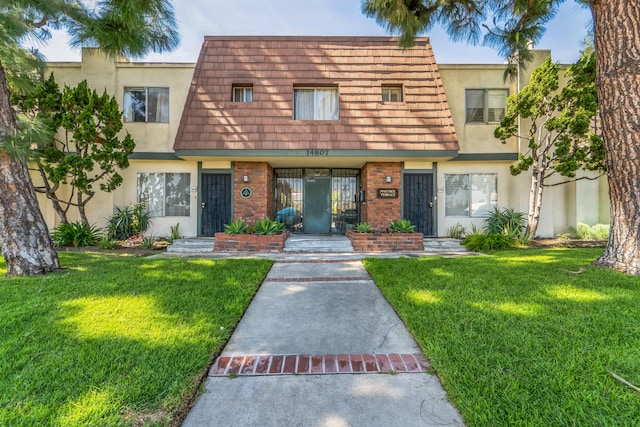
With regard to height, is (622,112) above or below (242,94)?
below

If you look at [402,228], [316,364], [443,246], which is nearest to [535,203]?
[443,246]

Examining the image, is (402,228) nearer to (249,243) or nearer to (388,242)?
(388,242)

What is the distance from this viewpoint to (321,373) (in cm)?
222

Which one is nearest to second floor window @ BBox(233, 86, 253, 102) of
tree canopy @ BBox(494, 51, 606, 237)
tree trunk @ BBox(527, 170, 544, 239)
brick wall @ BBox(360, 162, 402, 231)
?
brick wall @ BBox(360, 162, 402, 231)

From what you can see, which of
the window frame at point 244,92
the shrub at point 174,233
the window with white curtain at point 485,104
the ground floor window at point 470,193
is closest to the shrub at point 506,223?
the ground floor window at point 470,193

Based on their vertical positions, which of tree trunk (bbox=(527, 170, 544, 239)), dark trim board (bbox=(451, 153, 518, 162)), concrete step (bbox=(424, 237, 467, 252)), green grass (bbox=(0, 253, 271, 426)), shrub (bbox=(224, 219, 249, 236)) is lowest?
green grass (bbox=(0, 253, 271, 426))

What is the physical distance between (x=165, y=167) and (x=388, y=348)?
9522mm

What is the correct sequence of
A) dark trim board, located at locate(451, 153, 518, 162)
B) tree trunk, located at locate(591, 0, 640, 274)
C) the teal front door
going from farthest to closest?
the teal front door < dark trim board, located at locate(451, 153, 518, 162) < tree trunk, located at locate(591, 0, 640, 274)

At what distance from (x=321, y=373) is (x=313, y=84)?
330 inches

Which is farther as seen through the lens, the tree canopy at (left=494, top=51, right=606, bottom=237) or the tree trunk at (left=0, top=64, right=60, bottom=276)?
the tree canopy at (left=494, top=51, right=606, bottom=237)

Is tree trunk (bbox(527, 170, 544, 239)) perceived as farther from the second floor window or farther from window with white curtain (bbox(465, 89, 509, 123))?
the second floor window

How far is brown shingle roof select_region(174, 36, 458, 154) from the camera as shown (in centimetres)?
845

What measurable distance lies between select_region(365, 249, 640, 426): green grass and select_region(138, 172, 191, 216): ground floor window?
7.64 meters

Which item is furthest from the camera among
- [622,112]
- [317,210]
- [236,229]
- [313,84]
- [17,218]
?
[317,210]
